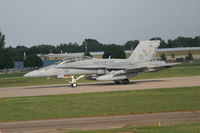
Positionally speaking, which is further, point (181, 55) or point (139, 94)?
point (181, 55)

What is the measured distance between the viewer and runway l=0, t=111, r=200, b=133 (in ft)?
59.6

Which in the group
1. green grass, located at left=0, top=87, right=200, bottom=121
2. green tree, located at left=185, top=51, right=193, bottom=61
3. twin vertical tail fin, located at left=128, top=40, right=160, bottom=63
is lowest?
green grass, located at left=0, top=87, right=200, bottom=121

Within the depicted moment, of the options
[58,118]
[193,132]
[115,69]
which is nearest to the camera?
[193,132]

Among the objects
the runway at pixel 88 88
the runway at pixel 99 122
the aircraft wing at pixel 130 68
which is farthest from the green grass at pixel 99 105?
the aircraft wing at pixel 130 68

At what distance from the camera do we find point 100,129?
17312mm

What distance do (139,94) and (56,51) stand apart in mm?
164441

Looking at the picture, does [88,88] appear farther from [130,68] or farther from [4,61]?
[4,61]

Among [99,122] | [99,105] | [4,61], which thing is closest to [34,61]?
[4,61]

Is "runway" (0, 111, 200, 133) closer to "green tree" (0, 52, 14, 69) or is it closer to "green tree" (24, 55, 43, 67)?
"green tree" (0, 52, 14, 69)

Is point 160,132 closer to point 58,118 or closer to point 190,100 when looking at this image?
point 58,118

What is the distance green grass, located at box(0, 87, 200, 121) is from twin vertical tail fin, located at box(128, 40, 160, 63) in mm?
12799

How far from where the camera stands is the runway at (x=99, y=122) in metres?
18.2

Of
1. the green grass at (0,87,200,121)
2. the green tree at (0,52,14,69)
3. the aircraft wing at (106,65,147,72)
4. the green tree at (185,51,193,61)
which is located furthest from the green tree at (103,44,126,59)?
the green grass at (0,87,200,121)

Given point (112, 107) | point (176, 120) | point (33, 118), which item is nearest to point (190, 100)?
point (112, 107)
